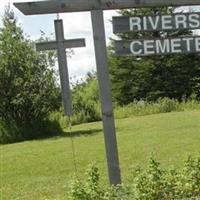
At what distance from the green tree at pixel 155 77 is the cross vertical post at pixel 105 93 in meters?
45.1

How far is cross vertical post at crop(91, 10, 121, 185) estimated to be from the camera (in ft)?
25.9

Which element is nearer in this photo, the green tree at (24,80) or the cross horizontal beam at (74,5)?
the cross horizontal beam at (74,5)

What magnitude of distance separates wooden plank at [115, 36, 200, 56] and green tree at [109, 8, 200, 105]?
44.8 meters

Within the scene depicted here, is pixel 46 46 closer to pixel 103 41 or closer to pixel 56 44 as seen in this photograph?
pixel 56 44

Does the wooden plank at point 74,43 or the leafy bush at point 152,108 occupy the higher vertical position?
the wooden plank at point 74,43

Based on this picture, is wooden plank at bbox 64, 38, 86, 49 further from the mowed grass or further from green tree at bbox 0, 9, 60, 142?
green tree at bbox 0, 9, 60, 142

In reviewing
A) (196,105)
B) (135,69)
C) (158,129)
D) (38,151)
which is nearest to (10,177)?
(38,151)

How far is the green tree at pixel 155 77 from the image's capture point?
5366 centimetres

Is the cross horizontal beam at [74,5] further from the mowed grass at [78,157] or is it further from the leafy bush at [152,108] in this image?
the leafy bush at [152,108]

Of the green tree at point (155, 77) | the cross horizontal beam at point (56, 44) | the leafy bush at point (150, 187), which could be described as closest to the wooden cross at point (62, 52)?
the cross horizontal beam at point (56, 44)

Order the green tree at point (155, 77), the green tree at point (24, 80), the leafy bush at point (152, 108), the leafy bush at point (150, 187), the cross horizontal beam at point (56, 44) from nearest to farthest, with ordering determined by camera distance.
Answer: the leafy bush at point (150, 187) < the cross horizontal beam at point (56, 44) < the green tree at point (24, 80) < the leafy bush at point (152, 108) < the green tree at point (155, 77)

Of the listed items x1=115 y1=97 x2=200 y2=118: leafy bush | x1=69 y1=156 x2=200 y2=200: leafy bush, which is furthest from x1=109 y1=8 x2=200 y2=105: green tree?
x1=69 y1=156 x2=200 y2=200: leafy bush

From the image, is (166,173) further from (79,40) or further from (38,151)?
(38,151)

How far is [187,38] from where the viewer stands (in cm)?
809
